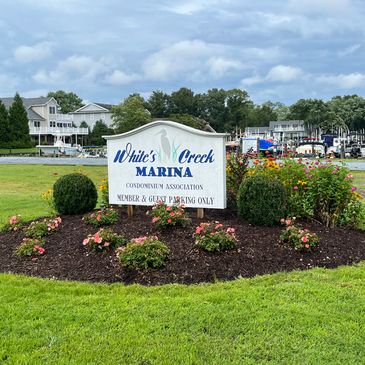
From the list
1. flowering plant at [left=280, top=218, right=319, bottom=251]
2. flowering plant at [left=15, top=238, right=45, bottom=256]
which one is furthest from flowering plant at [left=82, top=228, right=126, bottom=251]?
flowering plant at [left=280, top=218, right=319, bottom=251]

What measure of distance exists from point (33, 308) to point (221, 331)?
1.73 m

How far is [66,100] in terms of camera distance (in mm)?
108375

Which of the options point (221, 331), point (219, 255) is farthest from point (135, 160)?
point (221, 331)

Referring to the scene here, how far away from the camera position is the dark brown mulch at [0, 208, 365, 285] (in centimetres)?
501

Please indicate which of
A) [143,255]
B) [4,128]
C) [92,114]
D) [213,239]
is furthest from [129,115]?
[143,255]

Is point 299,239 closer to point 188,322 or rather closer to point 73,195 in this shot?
point 188,322

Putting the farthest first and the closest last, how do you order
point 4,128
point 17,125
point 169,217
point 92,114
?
point 92,114, point 17,125, point 4,128, point 169,217

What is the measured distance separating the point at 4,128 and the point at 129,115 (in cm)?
1767

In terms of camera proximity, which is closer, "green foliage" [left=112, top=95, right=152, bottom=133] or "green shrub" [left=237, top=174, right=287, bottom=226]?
"green shrub" [left=237, top=174, right=287, bottom=226]

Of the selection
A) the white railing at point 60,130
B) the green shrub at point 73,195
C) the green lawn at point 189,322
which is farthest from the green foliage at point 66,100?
the green lawn at point 189,322

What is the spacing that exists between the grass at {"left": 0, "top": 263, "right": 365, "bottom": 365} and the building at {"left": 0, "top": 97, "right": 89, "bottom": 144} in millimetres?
69349

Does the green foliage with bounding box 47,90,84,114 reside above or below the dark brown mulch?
above

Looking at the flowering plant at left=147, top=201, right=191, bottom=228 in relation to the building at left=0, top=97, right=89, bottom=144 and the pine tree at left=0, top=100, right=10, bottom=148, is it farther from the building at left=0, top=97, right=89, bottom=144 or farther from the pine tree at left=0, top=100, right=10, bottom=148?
the building at left=0, top=97, right=89, bottom=144

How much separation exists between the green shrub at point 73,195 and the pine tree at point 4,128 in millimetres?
53774
